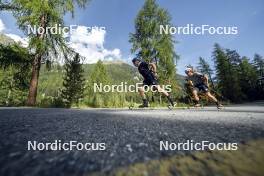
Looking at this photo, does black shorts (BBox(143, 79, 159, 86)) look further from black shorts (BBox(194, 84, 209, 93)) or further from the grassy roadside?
the grassy roadside

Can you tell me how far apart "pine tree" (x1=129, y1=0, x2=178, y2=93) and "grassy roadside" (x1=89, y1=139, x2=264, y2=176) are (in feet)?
78.7

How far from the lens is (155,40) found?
88.3 feet

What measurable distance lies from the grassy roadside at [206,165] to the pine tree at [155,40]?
2398cm

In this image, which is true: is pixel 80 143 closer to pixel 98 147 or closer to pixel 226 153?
pixel 98 147

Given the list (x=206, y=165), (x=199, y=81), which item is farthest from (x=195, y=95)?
Result: (x=206, y=165)

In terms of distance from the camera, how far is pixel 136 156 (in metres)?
1.85

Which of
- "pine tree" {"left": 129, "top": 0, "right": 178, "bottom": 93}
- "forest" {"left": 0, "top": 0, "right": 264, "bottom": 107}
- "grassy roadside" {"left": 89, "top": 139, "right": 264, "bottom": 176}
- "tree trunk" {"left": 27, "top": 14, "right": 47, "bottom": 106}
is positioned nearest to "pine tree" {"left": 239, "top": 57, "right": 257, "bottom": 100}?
"forest" {"left": 0, "top": 0, "right": 264, "bottom": 107}

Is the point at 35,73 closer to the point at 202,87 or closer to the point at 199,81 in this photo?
the point at 199,81

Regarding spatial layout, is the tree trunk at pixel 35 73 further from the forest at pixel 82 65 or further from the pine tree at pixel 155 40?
the pine tree at pixel 155 40

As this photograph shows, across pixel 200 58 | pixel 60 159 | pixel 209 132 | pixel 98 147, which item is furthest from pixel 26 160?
pixel 200 58

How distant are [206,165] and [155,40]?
1023 inches

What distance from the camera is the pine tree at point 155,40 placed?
2652 centimetres

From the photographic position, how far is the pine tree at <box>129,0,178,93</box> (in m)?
26.5

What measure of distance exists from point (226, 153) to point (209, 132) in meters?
0.93
